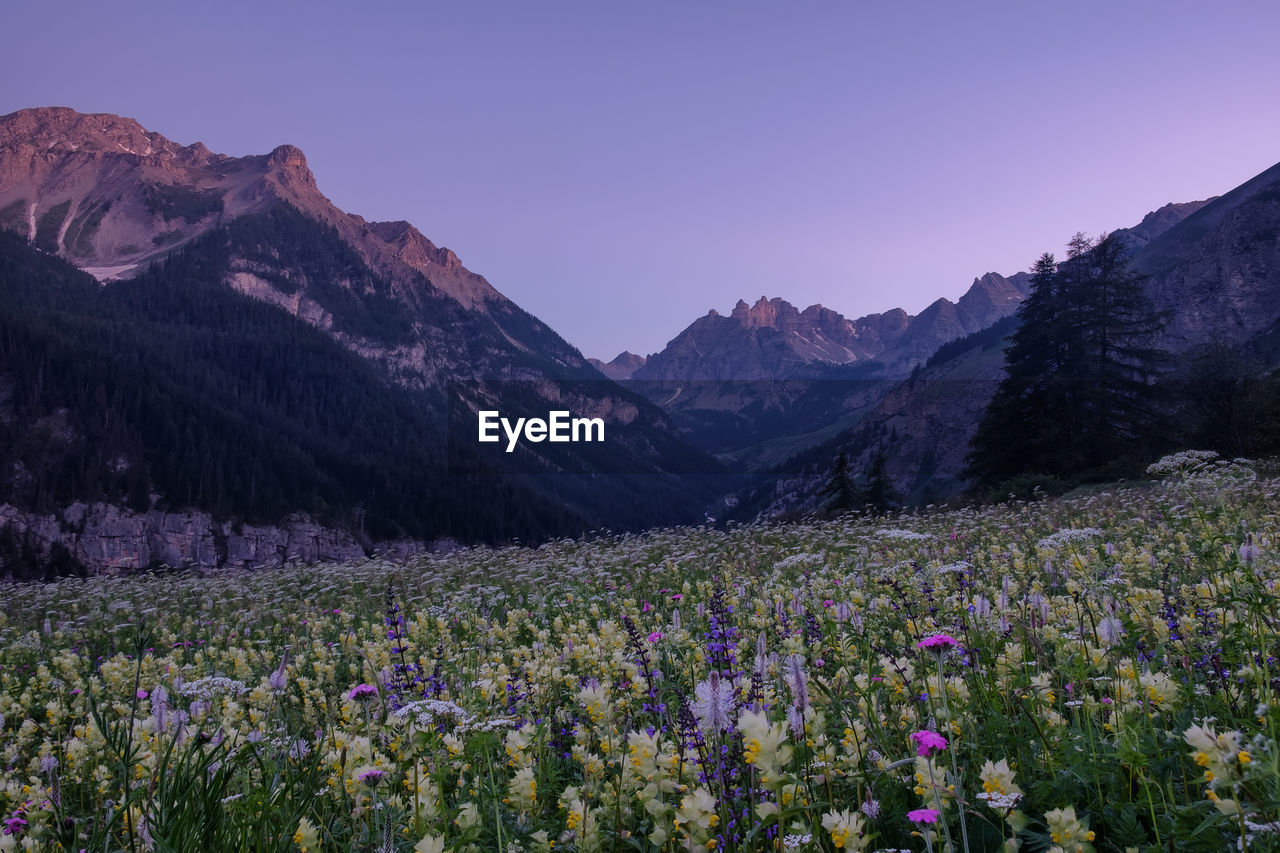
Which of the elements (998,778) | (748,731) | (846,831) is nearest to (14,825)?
(748,731)

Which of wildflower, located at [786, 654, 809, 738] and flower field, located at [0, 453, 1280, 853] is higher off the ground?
wildflower, located at [786, 654, 809, 738]

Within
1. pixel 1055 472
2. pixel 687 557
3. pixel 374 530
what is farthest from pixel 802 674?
pixel 374 530

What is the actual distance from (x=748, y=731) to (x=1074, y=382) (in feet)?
169

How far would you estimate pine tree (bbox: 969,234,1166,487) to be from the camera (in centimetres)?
4334

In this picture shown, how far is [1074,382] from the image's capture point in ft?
146

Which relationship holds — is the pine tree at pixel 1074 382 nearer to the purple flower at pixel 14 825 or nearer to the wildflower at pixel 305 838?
the wildflower at pixel 305 838

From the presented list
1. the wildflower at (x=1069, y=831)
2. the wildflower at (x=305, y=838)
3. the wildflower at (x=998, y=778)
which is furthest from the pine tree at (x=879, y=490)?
the wildflower at (x=305, y=838)

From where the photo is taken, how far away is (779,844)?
2189mm

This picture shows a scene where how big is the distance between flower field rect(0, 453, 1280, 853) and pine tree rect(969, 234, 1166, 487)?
4072 centimetres

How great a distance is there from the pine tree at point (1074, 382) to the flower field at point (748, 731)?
134 feet

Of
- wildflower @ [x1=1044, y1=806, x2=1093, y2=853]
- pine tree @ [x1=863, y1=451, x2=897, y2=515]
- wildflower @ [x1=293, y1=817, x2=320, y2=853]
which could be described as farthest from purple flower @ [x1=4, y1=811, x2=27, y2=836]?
pine tree @ [x1=863, y1=451, x2=897, y2=515]

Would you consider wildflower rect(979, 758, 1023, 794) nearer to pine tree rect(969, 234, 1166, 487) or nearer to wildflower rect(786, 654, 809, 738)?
wildflower rect(786, 654, 809, 738)

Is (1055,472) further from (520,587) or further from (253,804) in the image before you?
(253,804)

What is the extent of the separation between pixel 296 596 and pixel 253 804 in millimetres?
13154
